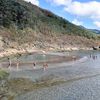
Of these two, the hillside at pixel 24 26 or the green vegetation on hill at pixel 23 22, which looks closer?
the hillside at pixel 24 26

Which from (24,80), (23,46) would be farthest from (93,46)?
(24,80)

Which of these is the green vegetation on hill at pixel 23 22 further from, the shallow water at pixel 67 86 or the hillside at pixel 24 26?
the shallow water at pixel 67 86

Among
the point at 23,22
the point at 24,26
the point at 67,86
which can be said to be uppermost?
the point at 23,22

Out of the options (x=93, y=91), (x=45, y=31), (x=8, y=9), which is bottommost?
(x=93, y=91)

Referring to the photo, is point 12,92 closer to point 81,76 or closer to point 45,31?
point 81,76

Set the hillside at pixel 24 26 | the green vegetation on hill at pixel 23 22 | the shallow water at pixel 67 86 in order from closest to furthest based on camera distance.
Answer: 1. the shallow water at pixel 67 86
2. the hillside at pixel 24 26
3. the green vegetation on hill at pixel 23 22

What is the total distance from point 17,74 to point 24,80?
22.2 ft

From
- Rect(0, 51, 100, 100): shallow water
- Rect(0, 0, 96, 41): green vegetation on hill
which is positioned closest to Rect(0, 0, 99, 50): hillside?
Rect(0, 0, 96, 41): green vegetation on hill

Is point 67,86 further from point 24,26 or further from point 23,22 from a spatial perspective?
point 23,22

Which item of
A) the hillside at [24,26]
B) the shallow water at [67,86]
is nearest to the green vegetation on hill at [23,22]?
the hillside at [24,26]

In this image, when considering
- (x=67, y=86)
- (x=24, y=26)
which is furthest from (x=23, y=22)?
(x=67, y=86)

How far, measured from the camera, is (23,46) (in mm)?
124375

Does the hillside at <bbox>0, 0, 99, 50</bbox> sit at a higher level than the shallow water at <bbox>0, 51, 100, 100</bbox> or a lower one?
higher

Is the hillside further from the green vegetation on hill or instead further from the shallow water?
the shallow water
